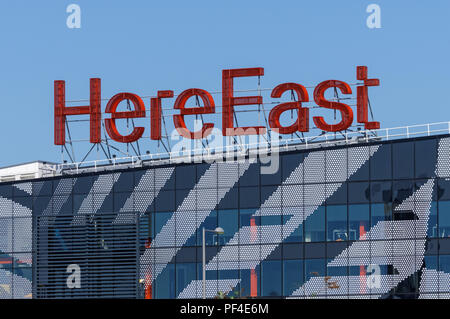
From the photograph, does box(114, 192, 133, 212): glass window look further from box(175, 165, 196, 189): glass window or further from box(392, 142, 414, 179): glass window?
box(392, 142, 414, 179): glass window

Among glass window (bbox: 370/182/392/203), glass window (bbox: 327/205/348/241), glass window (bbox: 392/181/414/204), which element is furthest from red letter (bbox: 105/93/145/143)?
glass window (bbox: 392/181/414/204)

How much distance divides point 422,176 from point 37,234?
3331cm

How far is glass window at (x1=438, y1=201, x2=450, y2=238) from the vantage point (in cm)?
7175

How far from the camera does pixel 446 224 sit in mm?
71750

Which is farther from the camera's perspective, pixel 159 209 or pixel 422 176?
pixel 159 209

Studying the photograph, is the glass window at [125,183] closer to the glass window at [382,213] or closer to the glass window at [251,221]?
the glass window at [251,221]

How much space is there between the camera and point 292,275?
7506 centimetres

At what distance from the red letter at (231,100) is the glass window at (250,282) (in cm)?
1206

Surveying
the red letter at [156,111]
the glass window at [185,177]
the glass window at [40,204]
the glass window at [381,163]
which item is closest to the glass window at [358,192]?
the glass window at [381,163]

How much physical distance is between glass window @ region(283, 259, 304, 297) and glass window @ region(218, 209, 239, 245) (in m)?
5.03

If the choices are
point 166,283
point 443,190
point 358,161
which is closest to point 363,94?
point 358,161

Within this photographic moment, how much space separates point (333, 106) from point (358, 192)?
9.56m
